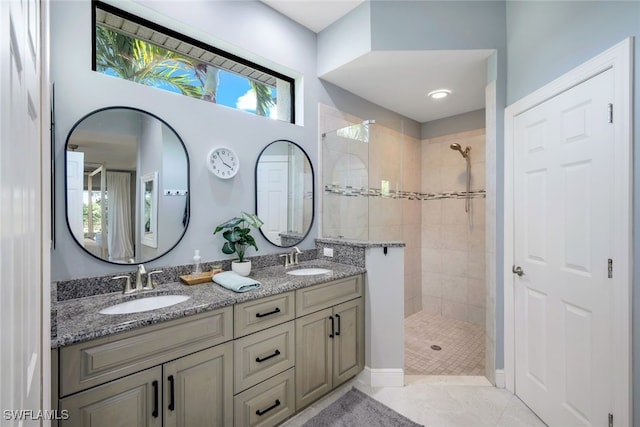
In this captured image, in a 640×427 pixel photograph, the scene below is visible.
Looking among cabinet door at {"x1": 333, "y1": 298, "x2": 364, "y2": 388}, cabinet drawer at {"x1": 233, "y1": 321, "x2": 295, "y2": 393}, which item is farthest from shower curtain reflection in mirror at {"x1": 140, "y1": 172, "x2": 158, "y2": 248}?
cabinet door at {"x1": 333, "y1": 298, "x2": 364, "y2": 388}

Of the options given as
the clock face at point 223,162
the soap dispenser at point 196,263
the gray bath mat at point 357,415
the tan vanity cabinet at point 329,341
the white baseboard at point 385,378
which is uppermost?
the clock face at point 223,162

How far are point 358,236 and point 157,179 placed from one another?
5.26 feet

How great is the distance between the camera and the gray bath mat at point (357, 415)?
1753 millimetres

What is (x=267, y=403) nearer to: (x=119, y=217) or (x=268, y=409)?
(x=268, y=409)

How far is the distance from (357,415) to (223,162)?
1949 millimetres

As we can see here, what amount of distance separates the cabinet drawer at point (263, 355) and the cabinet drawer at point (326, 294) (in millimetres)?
142

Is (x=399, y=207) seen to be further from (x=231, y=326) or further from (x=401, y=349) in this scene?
(x=231, y=326)

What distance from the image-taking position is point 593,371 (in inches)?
58.1

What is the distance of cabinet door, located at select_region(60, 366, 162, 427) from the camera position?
1043 mm

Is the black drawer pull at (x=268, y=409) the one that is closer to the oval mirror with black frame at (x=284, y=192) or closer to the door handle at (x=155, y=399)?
the door handle at (x=155, y=399)

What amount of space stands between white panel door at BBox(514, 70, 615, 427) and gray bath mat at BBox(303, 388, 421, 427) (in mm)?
903

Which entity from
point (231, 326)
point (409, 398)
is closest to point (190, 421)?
point (231, 326)

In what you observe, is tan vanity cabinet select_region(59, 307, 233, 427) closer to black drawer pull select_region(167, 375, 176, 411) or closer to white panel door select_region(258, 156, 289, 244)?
black drawer pull select_region(167, 375, 176, 411)

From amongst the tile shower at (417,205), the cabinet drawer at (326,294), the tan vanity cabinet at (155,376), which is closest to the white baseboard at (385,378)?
the tile shower at (417,205)
